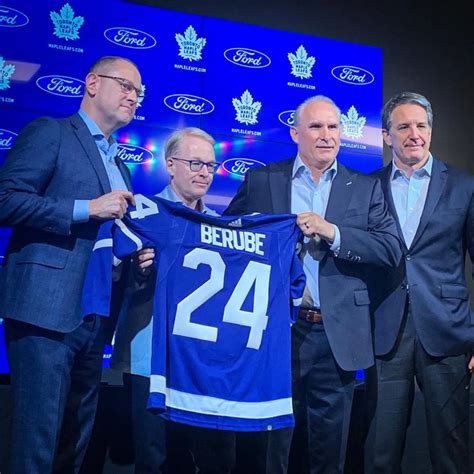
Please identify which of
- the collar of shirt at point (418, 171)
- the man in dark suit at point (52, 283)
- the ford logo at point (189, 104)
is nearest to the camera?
the man in dark suit at point (52, 283)

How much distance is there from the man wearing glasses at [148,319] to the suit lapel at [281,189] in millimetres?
335

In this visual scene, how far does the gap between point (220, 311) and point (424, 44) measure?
2775mm

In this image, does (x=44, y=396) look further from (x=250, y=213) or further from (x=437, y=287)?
(x=437, y=287)

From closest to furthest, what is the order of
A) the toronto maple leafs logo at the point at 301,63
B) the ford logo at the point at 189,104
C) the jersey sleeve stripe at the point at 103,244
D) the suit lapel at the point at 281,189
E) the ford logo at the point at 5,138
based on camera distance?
the jersey sleeve stripe at the point at 103,244
the suit lapel at the point at 281,189
the ford logo at the point at 5,138
the ford logo at the point at 189,104
the toronto maple leafs logo at the point at 301,63

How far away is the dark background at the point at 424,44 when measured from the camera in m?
4.33

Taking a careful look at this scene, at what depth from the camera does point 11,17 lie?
356 centimetres

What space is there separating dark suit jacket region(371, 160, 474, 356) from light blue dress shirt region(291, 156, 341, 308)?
0.32m

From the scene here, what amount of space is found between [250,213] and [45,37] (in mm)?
1603

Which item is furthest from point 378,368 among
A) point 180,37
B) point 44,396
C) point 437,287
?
point 180,37

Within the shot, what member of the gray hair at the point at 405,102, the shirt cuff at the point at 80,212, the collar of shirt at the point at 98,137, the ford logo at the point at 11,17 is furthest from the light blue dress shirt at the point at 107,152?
the gray hair at the point at 405,102

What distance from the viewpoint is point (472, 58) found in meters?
4.52

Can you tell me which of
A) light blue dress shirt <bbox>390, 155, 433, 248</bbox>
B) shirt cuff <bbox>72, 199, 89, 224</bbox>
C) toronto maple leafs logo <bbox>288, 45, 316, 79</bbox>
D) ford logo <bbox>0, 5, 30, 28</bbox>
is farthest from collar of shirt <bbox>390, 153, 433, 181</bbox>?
ford logo <bbox>0, 5, 30, 28</bbox>

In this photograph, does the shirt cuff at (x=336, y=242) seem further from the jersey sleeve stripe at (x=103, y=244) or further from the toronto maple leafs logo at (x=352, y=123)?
the toronto maple leafs logo at (x=352, y=123)

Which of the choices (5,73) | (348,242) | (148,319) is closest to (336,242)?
(348,242)
